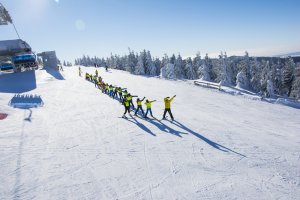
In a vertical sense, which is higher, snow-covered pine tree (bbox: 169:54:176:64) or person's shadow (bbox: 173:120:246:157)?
snow-covered pine tree (bbox: 169:54:176:64)

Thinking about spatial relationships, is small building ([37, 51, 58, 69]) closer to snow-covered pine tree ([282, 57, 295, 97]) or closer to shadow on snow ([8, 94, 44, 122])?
shadow on snow ([8, 94, 44, 122])

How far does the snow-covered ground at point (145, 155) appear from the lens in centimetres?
757

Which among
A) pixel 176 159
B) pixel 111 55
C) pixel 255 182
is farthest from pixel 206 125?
pixel 111 55

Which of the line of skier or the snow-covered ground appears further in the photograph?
the line of skier

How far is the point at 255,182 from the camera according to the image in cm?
805

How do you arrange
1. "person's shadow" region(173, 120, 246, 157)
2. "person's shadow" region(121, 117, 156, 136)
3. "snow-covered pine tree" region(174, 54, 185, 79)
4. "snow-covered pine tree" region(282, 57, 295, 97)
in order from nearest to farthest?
"person's shadow" region(173, 120, 246, 157) < "person's shadow" region(121, 117, 156, 136) < "snow-covered pine tree" region(282, 57, 295, 97) < "snow-covered pine tree" region(174, 54, 185, 79)

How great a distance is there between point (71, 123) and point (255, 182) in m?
11.2

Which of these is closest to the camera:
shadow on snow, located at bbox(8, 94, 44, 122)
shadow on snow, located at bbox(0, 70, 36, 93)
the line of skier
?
the line of skier

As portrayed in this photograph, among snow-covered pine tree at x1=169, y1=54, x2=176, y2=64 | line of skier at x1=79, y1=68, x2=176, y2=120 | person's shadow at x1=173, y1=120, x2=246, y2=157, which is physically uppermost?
snow-covered pine tree at x1=169, y1=54, x2=176, y2=64

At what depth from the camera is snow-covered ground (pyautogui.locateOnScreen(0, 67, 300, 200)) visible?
24.8 ft

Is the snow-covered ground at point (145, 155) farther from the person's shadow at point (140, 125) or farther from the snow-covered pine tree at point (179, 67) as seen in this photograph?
the snow-covered pine tree at point (179, 67)

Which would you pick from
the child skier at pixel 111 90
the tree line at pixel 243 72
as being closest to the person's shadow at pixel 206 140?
the child skier at pixel 111 90

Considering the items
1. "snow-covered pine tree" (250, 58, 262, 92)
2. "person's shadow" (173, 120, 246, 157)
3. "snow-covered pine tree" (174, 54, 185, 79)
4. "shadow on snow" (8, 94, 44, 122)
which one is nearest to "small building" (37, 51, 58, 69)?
"shadow on snow" (8, 94, 44, 122)

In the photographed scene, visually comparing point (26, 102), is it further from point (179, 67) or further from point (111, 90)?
point (179, 67)
